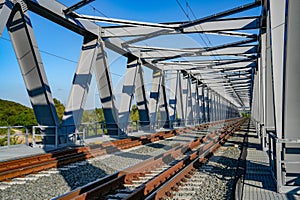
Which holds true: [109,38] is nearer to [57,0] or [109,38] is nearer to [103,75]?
[103,75]

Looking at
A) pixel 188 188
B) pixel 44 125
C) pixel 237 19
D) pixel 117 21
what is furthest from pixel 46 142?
pixel 237 19

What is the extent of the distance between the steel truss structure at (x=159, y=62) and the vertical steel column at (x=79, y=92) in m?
0.05

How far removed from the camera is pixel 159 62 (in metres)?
27.2

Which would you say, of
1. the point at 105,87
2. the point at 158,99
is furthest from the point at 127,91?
the point at 158,99

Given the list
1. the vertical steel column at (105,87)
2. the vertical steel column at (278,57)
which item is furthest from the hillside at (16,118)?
the vertical steel column at (278,57)

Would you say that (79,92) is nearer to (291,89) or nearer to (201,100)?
(291,89)

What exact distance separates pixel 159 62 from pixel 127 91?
7.12m

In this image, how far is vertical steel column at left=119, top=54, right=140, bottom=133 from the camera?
68.0 ft

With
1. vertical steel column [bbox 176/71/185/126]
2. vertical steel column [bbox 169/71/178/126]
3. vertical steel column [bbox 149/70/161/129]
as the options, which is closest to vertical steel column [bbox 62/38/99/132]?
vertical steel column [bbox 149/70/161/129]

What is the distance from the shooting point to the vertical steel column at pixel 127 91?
2073cm

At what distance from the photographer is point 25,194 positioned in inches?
238

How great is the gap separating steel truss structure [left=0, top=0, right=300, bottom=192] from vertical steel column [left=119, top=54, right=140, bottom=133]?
0.07m

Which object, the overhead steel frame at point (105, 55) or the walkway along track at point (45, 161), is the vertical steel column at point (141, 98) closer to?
the overhead steel frame at point (105, 55)

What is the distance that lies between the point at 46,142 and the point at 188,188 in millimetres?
9092
